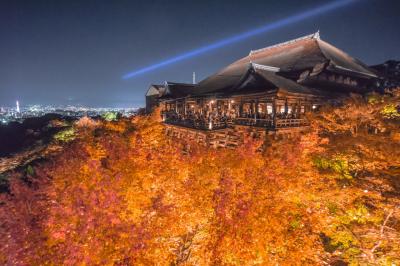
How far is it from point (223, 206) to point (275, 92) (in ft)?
30.6

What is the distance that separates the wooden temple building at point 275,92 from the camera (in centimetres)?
1874

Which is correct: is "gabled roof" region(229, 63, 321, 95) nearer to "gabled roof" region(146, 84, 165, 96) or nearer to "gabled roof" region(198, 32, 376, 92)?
"gabled roof" region(198, 32, 376, 92)

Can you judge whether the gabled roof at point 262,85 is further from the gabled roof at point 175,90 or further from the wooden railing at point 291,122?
the gabled roof at point 175,90

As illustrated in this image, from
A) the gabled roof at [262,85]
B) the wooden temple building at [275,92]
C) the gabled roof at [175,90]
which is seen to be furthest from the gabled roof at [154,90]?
the gabled roof at [262,85]

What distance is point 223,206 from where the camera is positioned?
1211 centimetres

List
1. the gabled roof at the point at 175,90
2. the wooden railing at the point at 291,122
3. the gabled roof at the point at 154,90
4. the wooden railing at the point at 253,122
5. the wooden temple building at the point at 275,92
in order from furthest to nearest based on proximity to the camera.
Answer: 1. the gabled roof at the point at 154,90
2. the gabled roof at the point at 175,90
3. the wooden temple building at the point at 275,92
4. the wooden railing at the point at 253,122
5. the wooden railing at the point at 291,122

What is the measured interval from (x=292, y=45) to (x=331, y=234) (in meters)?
27.2

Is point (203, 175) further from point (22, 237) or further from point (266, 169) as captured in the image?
point (22, 237)

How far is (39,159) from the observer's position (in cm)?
2958

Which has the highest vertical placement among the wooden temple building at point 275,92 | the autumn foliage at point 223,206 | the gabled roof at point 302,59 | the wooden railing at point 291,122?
the gabled roof at point 302,59

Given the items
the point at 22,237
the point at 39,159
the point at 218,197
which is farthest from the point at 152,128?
the point at 39,159

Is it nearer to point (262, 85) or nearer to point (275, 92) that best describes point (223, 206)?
point (275, 92)

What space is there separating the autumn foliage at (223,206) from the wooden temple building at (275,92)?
4717 mm

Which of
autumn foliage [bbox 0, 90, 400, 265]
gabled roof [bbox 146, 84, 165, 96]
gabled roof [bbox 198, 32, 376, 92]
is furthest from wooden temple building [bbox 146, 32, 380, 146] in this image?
gabled roof [bbox 146, 84, 165, 96]
